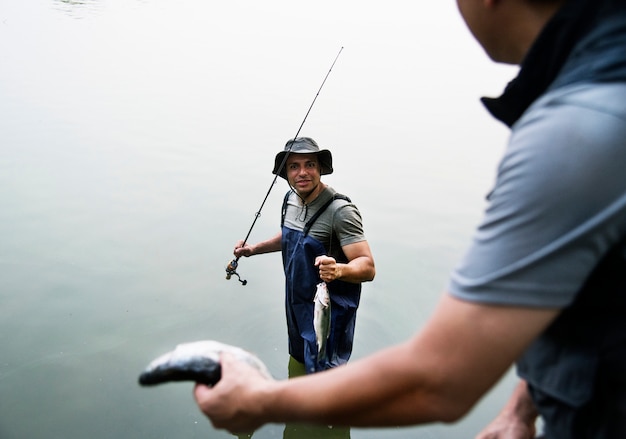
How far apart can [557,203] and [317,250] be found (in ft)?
10.9

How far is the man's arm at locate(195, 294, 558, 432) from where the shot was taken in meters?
0.76

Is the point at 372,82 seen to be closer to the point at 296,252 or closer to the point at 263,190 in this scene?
the point at 263,190

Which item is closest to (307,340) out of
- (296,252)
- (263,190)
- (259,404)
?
(296,252)

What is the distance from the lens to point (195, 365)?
1.20 meters

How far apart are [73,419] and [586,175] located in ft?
16.3

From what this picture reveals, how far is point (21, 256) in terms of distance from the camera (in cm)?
681

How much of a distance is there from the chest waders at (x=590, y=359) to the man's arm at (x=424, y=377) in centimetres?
13

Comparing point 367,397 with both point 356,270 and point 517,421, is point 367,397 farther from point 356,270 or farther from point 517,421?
point 356,270

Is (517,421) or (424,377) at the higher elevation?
(424,377)

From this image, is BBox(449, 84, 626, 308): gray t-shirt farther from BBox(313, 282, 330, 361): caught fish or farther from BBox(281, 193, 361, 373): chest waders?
BBox(281, 193, 361, 373): chest waders

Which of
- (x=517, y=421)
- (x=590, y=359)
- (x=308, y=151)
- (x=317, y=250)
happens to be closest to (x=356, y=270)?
(x=317, y=250)

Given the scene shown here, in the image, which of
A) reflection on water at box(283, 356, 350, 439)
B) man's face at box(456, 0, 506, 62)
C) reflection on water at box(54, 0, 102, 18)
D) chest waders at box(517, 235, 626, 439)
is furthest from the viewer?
reflection on water at box(54, 0, 102, 18)

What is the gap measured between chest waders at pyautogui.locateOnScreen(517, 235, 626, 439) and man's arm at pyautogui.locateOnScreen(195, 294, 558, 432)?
126 millimetres

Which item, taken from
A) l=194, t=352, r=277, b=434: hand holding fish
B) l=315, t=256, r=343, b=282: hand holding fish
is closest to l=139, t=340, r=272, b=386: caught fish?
l=194, t=352, r=277, b=434: hand holding fish
